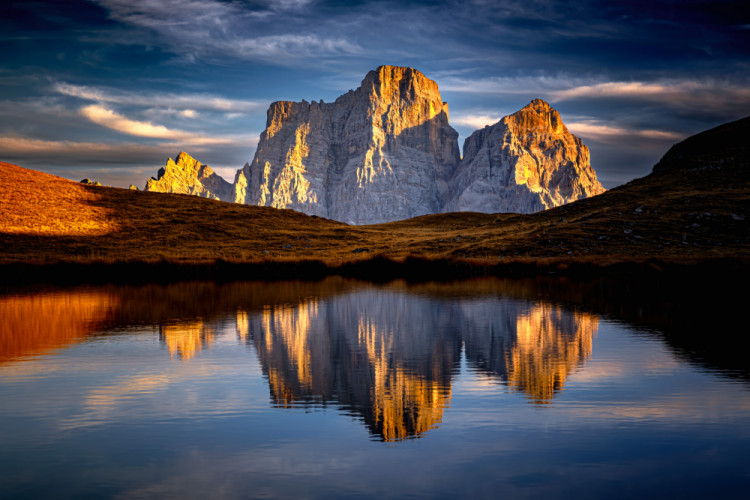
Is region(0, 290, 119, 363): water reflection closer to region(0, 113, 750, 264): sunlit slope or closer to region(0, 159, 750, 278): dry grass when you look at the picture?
region(0, 159, 750, 278): dry grass

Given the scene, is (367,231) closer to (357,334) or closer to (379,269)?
(379,269)

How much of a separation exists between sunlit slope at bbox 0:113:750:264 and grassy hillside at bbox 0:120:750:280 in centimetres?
17

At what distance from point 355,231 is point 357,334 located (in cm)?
7380

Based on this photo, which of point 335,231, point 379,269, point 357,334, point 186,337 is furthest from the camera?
point 335,231

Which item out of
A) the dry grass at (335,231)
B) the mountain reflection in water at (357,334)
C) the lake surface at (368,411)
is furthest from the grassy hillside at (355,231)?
the lake surface at (368,411)

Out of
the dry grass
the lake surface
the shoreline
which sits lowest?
the lake surface

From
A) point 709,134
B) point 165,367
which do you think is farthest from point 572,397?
point 709,134

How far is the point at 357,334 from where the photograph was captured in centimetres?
2586

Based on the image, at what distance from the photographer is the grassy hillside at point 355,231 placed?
6638cm

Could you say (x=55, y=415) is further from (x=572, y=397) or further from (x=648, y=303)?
(x=648, y=303)

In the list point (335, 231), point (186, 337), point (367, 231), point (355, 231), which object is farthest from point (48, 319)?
point (367, 231)

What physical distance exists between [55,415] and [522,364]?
12.5 meters

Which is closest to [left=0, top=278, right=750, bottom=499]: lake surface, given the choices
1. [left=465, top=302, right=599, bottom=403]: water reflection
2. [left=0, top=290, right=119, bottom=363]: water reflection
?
[left=465, top=302, right=599, bottom=403]: water reflection

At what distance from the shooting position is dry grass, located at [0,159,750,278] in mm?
64688
